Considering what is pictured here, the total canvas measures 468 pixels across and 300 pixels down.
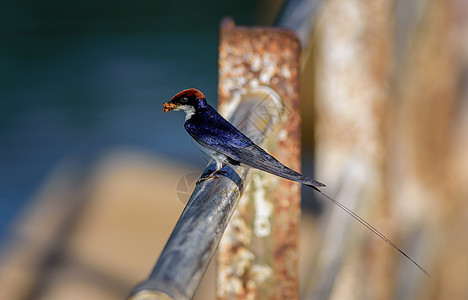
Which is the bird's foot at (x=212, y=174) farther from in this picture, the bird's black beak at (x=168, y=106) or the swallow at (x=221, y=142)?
the bird's black beak at (x=168, y=106)

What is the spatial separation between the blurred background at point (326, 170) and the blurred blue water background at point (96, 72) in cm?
3

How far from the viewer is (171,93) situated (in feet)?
19.0

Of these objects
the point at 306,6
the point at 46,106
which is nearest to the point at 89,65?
the point at 46,106

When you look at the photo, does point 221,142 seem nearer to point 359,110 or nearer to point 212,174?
point 212,174

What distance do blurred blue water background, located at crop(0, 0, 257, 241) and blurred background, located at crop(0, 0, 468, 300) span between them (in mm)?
35

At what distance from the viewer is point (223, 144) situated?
87cm

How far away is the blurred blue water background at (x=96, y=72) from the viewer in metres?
4.79

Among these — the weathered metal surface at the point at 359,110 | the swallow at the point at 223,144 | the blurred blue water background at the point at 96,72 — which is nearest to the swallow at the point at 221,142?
the swallow at the point at 223,144

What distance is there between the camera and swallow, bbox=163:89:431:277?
81 centimetres

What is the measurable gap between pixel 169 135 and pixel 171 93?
3.97 feet

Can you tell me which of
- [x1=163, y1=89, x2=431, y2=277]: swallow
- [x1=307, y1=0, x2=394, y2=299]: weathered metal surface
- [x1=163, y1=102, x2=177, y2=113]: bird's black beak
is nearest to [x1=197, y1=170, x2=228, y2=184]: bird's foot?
[x1=163, y1=89, x2=431, y2=277]: swallow

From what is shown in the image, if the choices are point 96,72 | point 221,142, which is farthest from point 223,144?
point 96,72

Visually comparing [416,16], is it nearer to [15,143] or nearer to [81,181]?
[81,181]

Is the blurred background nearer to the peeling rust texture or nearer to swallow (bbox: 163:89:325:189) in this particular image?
swallow (bbox: 163:89:325:189)
